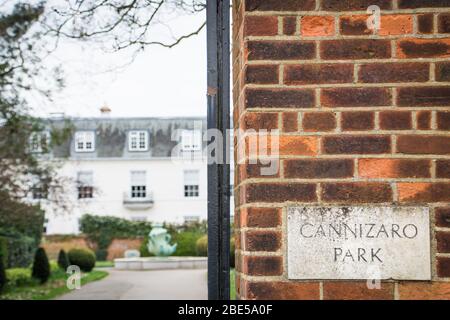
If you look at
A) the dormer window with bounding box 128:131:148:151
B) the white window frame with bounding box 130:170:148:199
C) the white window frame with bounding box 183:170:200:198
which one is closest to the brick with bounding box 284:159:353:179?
the dormer window with bounding box 128:131:148:151

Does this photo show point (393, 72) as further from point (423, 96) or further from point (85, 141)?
point (85, 141)

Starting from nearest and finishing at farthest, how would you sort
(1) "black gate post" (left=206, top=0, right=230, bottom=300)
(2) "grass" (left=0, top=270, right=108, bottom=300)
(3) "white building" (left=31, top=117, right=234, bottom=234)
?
1. (1) "black gate post" (left=206, top=0, right=230, bottom=300)
2. (2) "grass" (left=0, top=270, right=108, bottom=300)
3. (3) "white building" (left=31, top=117, right=234, bottom=234)

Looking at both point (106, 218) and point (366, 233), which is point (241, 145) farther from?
point (106, 218)

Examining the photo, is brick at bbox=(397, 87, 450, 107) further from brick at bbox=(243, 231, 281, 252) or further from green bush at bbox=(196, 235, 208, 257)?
green bush at bbox=(196, 235, 208, 257)

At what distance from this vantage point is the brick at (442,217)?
72.6 inches

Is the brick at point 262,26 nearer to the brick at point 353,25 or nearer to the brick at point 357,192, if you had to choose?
the brick at point 353,25

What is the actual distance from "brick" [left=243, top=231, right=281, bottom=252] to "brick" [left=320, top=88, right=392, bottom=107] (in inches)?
17.7

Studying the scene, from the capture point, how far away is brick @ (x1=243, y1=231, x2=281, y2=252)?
1853 mm

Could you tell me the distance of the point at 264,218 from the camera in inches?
73.2

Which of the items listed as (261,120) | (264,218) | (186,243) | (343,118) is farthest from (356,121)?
(186,243)

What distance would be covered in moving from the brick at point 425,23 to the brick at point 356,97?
0.23 metres

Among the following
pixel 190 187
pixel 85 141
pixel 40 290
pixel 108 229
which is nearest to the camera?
pixel 40 290

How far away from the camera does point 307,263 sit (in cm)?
185

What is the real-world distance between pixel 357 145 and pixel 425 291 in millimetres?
502
